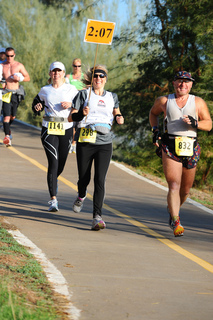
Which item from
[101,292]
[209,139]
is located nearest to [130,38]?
[209,139]

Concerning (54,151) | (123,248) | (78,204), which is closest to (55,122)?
(54,151)

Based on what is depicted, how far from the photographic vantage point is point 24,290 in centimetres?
530

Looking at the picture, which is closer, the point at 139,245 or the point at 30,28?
the point at 139,245

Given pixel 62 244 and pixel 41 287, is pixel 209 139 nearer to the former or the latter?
pixel 62 244

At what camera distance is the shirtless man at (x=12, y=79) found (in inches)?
643

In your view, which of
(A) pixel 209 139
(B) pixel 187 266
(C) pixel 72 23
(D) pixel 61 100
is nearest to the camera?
(B) pixel 187 266

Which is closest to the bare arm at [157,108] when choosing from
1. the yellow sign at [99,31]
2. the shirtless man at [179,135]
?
the shirtless man at [179,135]

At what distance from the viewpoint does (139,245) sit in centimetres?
795

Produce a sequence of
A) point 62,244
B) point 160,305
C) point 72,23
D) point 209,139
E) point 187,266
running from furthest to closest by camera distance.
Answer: point 72,23 < point 209,139 < point 62,244 < point 187,266 < point 160,305

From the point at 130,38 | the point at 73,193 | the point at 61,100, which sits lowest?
the point at 73,193

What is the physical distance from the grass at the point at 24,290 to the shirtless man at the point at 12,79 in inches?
391

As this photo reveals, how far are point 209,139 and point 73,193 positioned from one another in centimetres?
1038

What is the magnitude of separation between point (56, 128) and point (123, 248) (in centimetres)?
272

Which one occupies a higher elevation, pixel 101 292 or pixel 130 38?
pixel 130 38
